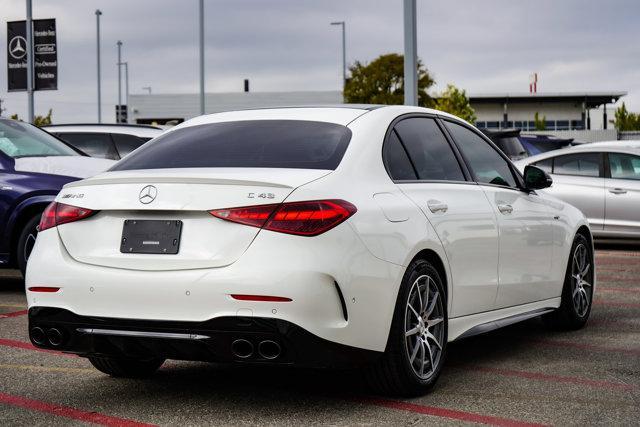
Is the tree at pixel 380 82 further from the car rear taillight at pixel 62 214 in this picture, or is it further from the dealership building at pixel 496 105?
the car rear taillight at pixel 62 214

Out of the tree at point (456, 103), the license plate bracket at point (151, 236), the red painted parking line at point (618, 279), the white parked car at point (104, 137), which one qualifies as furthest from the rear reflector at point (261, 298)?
the tree at point (456, 103)

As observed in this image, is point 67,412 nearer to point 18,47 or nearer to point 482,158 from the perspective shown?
point 482,158

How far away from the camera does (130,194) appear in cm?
546

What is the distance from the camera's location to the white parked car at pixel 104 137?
634 inches

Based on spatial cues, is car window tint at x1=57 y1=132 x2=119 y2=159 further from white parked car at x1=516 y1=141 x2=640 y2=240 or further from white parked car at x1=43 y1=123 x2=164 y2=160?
white parked car at x1=516 y1=141 x2=640 y2=240

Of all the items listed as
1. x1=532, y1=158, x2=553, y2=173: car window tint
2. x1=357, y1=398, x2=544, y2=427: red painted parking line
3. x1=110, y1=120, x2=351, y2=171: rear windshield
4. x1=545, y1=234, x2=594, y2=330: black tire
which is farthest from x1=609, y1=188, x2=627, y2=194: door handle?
x1=357, y1=398, x2=544, y2=427: red painted parking line

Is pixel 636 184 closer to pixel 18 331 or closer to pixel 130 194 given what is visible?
pixel 18 331

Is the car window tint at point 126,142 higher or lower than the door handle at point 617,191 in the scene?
higher

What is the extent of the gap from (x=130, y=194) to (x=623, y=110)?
8467 centimetres

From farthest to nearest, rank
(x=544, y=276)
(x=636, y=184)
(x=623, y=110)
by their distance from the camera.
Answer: (x=623, y=110)
(x=636, y=184)
(x=544, y=276)

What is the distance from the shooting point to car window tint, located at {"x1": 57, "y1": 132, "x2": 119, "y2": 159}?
635 inches

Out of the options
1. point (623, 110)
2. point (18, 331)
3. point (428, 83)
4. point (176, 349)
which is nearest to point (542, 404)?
point (176, 349)

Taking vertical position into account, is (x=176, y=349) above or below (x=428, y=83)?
below

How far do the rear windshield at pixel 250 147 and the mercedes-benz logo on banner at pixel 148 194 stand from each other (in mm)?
403
